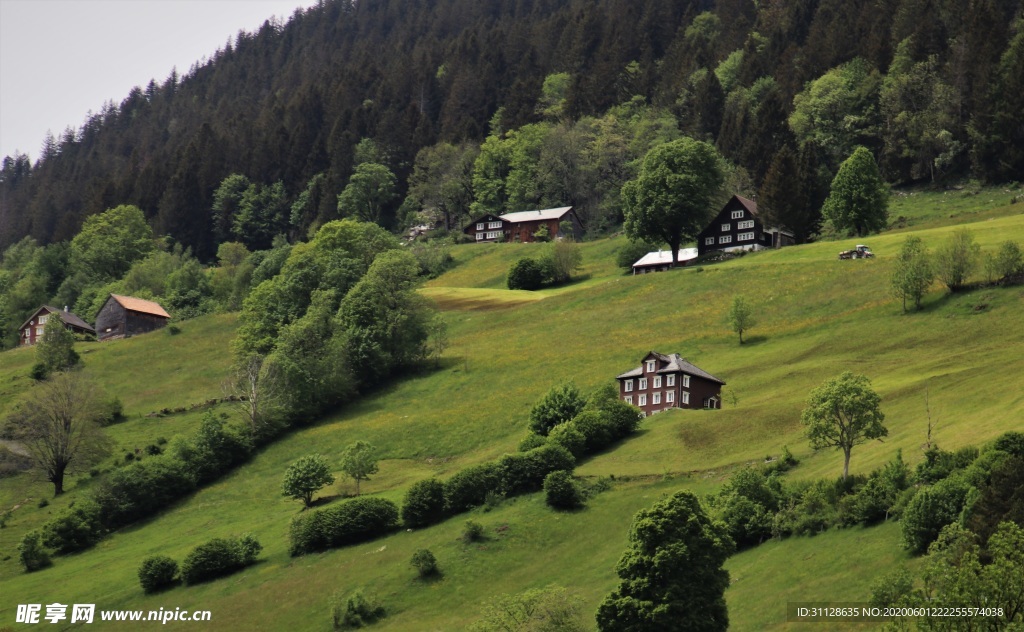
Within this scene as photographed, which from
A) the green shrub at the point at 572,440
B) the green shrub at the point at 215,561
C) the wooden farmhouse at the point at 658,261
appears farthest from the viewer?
the wooden farmhouse at the point at 658,261

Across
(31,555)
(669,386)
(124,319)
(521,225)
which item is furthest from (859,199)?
(31,555)

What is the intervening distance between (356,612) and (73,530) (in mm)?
30892

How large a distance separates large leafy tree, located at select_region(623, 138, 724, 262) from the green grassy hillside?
7043 mm

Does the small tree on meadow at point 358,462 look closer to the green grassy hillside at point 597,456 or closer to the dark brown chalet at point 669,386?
the green grassy hillside at point 597,456

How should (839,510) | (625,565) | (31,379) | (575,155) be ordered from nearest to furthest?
1. (625,565)
2. (839,510)
3. (31,379)
4. (575,155)

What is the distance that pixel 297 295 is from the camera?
127812 mm

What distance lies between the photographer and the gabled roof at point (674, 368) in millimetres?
86306

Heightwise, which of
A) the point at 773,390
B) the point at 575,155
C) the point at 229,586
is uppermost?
the point at 575,155

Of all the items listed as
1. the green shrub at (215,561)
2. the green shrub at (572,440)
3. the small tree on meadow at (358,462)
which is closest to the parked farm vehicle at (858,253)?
the green shrub at (572,440)

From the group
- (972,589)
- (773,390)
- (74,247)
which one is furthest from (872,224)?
(74,247)

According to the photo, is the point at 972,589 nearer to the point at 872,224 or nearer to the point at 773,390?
the point at 773,390

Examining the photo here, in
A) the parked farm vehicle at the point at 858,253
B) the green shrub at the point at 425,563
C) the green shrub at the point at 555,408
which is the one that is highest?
the parked farm vehicle at the point at 858,253

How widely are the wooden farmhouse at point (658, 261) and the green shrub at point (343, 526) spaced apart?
6138cm

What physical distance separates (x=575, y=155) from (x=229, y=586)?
410 ft
